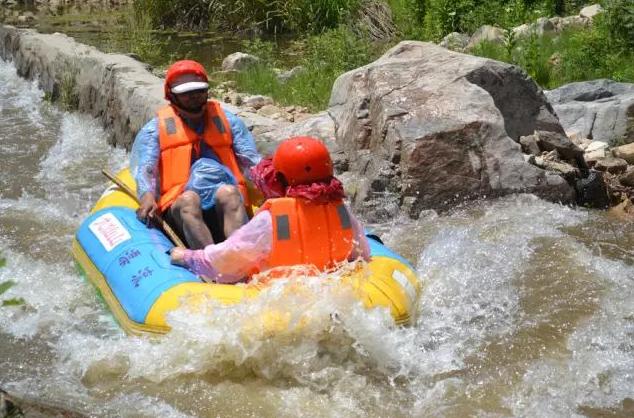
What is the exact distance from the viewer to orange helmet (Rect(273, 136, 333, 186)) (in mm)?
4539

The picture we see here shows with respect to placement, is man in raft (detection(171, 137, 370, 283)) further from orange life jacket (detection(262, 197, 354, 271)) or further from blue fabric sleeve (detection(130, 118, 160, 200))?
blue fabric sleeve (detection(130, 118, 160, 200))

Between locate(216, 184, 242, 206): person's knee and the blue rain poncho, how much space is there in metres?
0.16

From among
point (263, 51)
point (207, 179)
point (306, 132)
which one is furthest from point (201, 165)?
point (263, 51)

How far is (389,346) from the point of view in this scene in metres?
4.53

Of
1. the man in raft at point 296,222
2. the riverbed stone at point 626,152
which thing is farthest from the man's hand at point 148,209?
the riverbed stone at point 626,152

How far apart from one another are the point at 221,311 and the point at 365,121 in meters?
3.45

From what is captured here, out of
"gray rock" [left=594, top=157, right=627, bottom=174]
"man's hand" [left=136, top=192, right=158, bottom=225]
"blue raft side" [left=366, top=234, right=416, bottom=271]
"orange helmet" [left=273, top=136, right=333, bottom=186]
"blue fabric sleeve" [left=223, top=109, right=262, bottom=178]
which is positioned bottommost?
"gray rock" [left=594, top=157, right=627, bottom=174]

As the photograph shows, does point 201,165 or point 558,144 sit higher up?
point 201,165

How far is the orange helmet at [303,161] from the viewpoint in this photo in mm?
4539

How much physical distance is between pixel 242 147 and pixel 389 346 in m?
1.96

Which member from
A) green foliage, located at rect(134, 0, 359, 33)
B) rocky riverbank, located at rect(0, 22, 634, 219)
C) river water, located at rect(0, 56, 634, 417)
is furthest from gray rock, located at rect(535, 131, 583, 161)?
green foliage, located at rect(134, 0, 359, 33)

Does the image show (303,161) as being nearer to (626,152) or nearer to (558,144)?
(558,144)

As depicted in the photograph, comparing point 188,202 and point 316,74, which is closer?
point 188,202

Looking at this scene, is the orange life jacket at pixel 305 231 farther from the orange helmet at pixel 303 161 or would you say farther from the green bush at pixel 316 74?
the green bush at pixel 316 74
